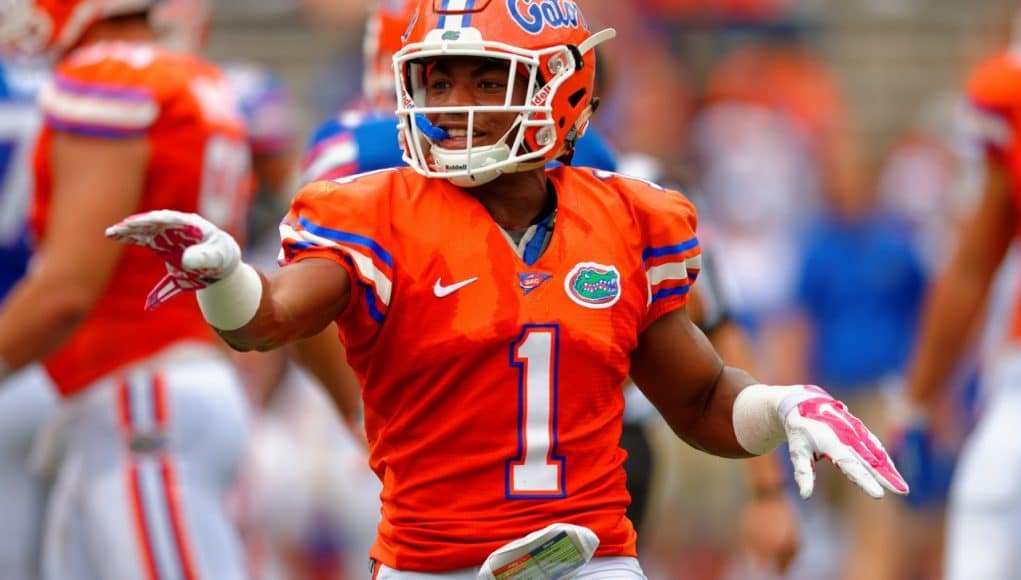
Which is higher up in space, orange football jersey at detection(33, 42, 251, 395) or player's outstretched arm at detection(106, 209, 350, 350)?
player's outstretched arm at detection(106, 209, 350, 350)

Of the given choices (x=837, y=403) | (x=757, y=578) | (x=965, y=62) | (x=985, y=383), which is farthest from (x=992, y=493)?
(x=965, y=62)

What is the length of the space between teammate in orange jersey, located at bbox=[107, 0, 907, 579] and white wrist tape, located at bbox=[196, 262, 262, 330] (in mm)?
150

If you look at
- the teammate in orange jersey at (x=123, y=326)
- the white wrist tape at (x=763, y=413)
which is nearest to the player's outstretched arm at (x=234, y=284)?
the white wrist tape at (x=763, y=413)

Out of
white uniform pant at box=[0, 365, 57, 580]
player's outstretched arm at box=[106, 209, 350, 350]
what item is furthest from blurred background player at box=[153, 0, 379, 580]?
player's outstretched arm at box=[106, 209, 350, 350]

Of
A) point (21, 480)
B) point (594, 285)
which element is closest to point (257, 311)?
point (594, 285)

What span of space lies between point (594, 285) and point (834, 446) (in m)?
0.57

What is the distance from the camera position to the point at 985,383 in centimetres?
913

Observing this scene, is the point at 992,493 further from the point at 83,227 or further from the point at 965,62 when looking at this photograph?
the point at 965,62

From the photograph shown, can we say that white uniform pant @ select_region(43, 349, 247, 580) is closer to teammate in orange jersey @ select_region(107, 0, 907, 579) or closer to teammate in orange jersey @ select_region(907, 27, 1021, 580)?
teammate in orange jersey @ select_region(107, 0, 907, 579)

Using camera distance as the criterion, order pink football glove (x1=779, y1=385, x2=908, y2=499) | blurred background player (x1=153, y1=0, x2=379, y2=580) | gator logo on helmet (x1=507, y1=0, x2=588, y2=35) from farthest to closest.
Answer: blurred background player (x1=153, y1=0, x2=379, y2=580), gator logo on helmet (x1=507, y1=0, x2=588, y2=35), pink football glove (x1=779, y1=385, x2=908, y2=499)

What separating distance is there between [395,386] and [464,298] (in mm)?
230

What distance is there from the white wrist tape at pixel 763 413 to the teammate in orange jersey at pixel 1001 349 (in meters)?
2.15

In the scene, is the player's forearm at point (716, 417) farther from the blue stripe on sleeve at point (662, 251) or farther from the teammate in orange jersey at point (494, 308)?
the blue stripe on sleeve at point (662, 251)

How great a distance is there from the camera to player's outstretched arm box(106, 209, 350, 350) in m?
3.45
